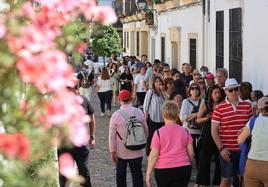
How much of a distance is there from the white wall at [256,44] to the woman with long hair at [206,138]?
2.28 metres

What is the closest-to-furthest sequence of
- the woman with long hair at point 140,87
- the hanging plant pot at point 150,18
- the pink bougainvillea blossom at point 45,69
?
1. the pink bougainvillea blossom at point 45,69
2. the woman with long hair at point 140,87
3. the hanging plant pot at point 150,18

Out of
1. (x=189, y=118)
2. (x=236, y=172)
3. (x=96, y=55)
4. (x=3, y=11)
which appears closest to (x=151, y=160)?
(x=236, y=172)

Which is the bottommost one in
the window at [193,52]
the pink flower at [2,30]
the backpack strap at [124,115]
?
the backpack strap at [124,115]

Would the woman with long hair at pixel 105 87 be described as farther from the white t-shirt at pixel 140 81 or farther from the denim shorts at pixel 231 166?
the denim shorts at pixel 231 166

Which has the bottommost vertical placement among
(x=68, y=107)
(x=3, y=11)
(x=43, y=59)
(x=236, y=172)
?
(x=236, y=172)

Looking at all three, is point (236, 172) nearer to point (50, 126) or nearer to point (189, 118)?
point (189, 118)

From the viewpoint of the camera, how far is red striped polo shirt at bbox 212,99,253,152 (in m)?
6.89

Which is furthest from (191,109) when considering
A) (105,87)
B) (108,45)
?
(108,45)

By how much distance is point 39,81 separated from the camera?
1811 mm

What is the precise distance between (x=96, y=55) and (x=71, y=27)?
3266 cm

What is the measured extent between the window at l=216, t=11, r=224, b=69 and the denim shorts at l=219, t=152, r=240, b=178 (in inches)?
238

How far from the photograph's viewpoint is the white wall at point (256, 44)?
994 cm

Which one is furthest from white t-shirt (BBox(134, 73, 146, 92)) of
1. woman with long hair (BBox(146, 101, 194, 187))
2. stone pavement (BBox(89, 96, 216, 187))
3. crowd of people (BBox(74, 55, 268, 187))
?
woman with long hair (BBox(146, 101, 194, 187))

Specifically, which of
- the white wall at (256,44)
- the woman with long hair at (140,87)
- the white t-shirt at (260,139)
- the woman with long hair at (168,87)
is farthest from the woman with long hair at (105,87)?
the white t-shirt at (260,139)
